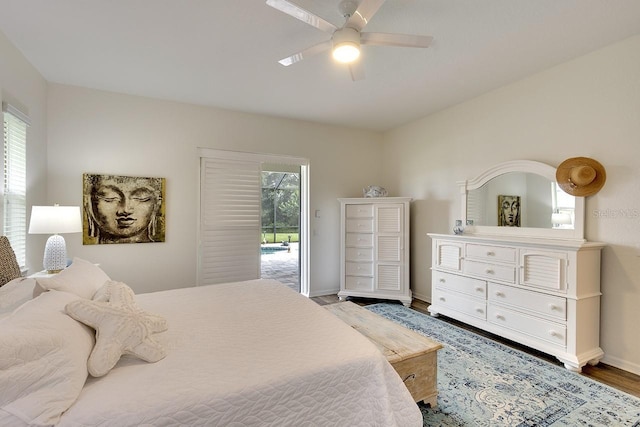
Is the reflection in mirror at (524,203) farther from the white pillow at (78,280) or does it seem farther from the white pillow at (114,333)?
the white pillow at (78,280)

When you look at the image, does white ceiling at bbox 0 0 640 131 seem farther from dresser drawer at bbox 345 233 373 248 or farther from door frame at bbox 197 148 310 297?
dresser drawer at bbox 345 233 373 248

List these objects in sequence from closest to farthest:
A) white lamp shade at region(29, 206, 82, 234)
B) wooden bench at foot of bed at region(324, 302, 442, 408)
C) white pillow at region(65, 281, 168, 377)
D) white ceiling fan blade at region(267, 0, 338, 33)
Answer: white pillow at region(65, 281, 168, 377)
white ceiling fan blade at region(267, 0, 338, 33)
wooden bench at foot of bed at region(324, 302, 442, 408)
white lamp shade at region(29, 206, 82, 234)

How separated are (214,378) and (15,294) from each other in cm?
121

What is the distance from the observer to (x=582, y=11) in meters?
2.06

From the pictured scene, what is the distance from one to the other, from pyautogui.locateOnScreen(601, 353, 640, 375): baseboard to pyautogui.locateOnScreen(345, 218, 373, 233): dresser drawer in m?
2.59

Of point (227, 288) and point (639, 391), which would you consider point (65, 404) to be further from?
point (639, 391)

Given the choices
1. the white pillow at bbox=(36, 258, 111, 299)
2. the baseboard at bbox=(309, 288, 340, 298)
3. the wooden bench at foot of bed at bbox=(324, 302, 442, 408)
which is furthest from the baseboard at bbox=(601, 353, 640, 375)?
the white pillow at bbox=(36, 258, 111, 299)

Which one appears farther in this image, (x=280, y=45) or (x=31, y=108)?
(x=31, y=108)

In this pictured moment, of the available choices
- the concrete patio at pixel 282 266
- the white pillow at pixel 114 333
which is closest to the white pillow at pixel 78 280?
the white pillow at pixel 114 333

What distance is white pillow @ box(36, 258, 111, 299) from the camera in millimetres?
1572

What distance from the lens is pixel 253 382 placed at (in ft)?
3.91

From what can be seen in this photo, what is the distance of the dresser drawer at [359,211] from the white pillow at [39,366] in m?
3.50

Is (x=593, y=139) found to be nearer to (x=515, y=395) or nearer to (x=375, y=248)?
(x=515, y=395)

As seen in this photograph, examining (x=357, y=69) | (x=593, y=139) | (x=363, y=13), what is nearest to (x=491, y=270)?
(x=593, y=139)
